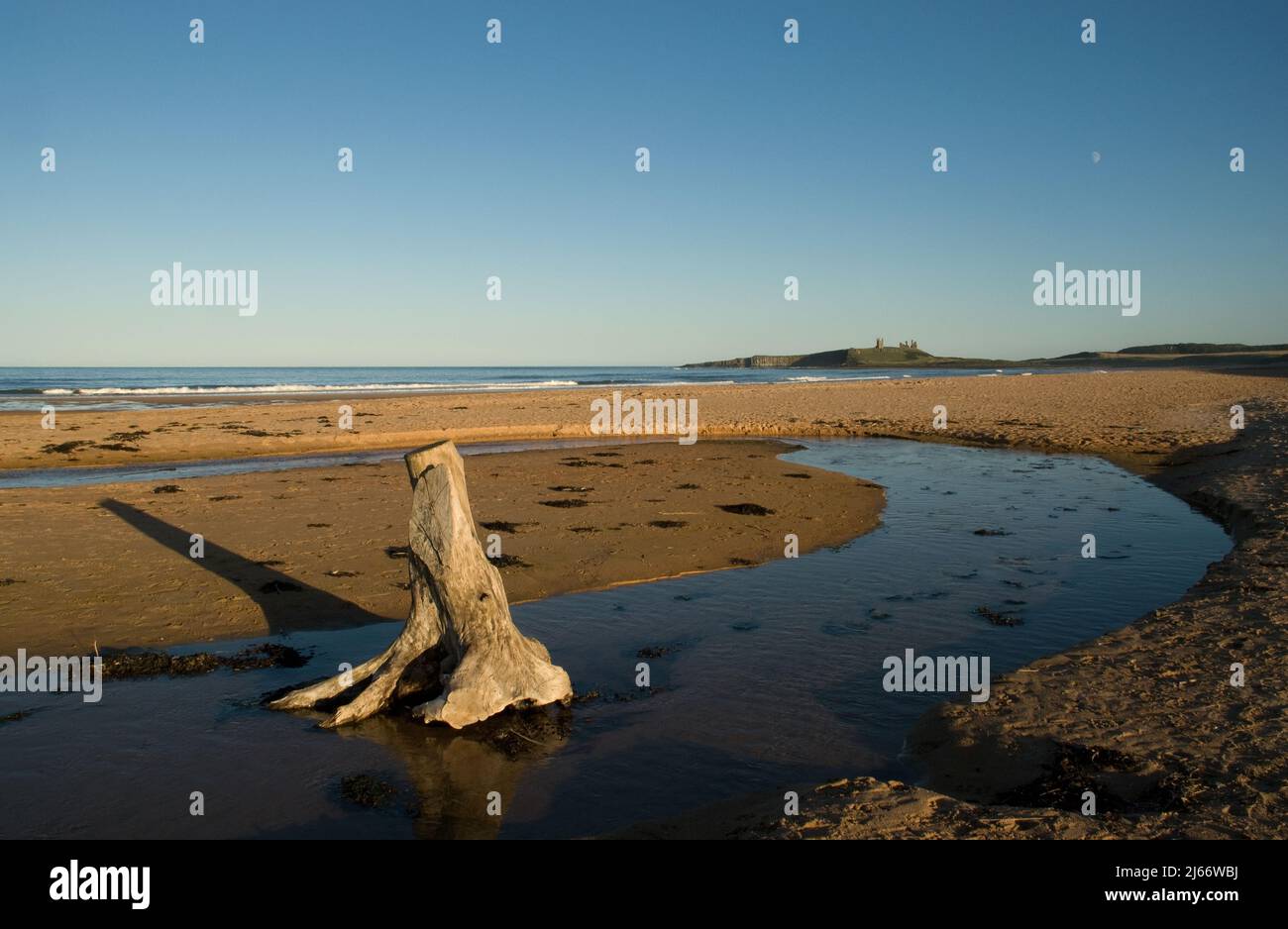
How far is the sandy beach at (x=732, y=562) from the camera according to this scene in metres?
5.39

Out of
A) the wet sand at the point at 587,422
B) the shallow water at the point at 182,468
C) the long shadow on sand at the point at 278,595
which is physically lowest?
the long shadow on sand at the point at 278,595

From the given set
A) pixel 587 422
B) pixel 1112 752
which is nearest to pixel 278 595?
pixel 1112 752

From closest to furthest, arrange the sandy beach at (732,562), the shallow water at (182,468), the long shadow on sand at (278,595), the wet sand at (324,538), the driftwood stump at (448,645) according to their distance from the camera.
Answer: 1. the sandy beach at (732,562)
2. the driftwood stump at (448,645)
3. the long shadow on sand at (278,595)
4. the wet sand at (324,538)
5. the shallow water at (182,468)

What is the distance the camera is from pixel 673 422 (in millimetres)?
36500

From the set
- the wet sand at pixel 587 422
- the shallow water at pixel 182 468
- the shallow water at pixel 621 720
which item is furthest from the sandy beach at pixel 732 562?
the shallow water at pixel 182 468

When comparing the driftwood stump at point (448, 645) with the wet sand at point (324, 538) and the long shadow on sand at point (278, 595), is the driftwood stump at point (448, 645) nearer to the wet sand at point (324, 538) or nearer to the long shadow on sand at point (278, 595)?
the long shadow on sand at point (278, 595)

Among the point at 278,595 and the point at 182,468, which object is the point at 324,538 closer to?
the point at 278,595

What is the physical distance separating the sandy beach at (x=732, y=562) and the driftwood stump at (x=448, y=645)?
2442 millimetres

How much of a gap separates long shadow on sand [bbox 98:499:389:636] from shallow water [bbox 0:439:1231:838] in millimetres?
426

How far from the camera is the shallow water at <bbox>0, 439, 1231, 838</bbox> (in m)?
5.75

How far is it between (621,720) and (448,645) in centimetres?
188
